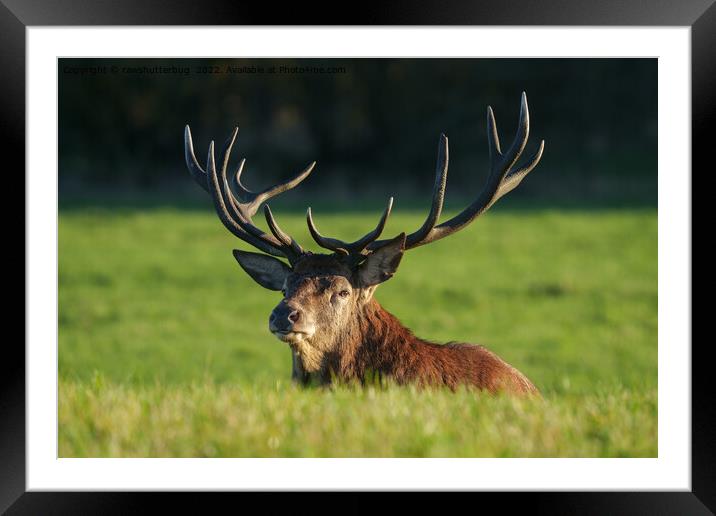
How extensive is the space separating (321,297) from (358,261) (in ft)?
1.37

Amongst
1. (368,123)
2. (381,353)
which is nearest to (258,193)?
(381,353)

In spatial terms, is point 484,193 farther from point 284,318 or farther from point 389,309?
point 389,309

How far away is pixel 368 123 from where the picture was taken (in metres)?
32.7

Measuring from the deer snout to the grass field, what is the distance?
15.7 inches

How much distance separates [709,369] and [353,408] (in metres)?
1.88

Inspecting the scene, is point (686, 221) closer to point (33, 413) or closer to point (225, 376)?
point (33, 413)

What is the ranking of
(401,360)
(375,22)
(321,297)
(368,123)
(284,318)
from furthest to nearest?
(368,123) → (401,360) → (321,297) → (284,318) → (375,22)

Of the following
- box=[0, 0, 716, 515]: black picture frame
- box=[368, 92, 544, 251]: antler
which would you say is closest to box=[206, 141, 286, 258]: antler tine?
box=[368, 92, 544, 251]: antler

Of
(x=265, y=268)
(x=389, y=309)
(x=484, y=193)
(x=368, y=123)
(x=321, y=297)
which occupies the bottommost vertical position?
(x=389, y=309)

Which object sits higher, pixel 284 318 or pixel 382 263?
pixel 382 263

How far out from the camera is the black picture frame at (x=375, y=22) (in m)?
5.10

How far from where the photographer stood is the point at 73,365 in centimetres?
1547

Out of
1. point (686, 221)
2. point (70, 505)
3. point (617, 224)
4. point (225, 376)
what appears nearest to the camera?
point (70, 505)

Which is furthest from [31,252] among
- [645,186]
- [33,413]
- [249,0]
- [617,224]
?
[645,186]
